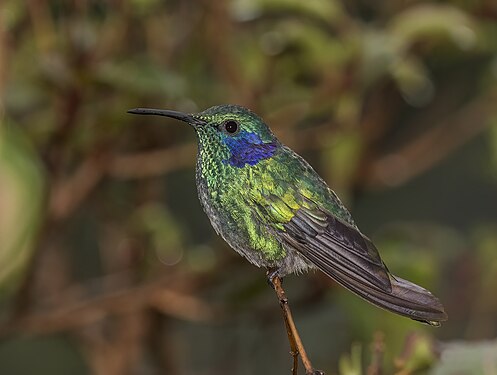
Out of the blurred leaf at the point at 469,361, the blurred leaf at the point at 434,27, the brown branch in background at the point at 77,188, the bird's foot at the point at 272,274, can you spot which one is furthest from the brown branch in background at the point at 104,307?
the bird's foot at the point at 272,274

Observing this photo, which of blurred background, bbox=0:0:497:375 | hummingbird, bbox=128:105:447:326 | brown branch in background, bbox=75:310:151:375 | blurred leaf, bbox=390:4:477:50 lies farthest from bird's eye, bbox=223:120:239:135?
brown branch in background, bbox=75:310:151:375

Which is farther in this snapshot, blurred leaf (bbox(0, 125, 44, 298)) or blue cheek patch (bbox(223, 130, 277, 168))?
blurred leaf (bbox(0, 125, 44, 298))

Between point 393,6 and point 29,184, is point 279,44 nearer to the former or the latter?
point 393,6

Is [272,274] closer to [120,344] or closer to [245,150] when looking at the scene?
[245,150]

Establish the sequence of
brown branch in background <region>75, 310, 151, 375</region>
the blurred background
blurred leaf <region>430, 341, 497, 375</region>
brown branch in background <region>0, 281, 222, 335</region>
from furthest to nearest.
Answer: brown branch in background <region>75, 310, 151, 375</region> → brown branch in background <region>0, 281, 222, 335</region> → the blurred background → blurred leaf <region>430, 341, 497, 375</region>

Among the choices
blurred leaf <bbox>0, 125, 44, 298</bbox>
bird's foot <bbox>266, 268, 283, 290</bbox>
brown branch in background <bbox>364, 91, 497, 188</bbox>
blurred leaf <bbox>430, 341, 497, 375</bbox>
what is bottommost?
bird's foot <bbox>266, 268, 283, 290</bbox>

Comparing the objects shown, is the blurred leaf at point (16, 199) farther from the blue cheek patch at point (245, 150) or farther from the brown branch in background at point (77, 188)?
the blue cheek patch at point (245, 150)

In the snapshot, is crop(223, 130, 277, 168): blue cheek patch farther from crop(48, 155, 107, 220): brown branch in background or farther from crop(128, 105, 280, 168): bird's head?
crop(48, 155, 107, 220): brown branch in background

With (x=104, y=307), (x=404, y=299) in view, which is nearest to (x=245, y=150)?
(x=404, y=299)
